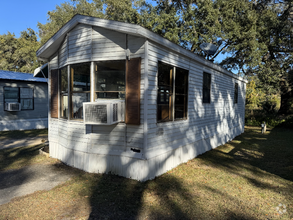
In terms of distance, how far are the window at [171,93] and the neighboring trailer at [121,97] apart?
2cm

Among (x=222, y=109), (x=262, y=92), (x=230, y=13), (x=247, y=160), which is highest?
(x=230, y=13)

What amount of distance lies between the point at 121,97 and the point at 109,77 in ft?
1.95

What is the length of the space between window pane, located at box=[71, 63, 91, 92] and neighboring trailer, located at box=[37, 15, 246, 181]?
3 cm

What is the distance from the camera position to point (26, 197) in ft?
13.0

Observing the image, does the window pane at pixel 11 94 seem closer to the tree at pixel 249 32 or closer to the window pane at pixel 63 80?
the window pane at pixel 63 80

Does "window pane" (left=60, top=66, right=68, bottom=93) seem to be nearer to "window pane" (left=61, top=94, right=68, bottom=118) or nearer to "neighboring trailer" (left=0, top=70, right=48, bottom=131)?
"window pane" (left=61, top=94, right=68, bottom=118)

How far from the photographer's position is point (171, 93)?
566cm

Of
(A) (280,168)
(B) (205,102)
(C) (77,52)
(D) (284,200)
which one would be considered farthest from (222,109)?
(C) (77,52)

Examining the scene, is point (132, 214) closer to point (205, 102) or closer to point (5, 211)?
point (5, 211)

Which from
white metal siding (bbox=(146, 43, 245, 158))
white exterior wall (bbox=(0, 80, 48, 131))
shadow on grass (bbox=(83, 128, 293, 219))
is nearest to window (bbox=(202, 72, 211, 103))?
white metal siding (bbox=(146, 43, 245, 158))

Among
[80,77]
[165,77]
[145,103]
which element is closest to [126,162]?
[145,103]

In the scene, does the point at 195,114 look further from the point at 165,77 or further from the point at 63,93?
the point at 63,93

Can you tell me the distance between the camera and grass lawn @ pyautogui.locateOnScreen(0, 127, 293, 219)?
3.41 m

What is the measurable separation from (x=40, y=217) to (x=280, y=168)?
5.94 metres
